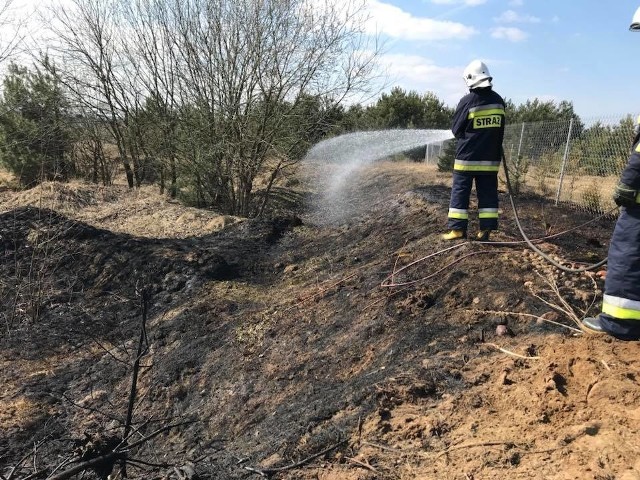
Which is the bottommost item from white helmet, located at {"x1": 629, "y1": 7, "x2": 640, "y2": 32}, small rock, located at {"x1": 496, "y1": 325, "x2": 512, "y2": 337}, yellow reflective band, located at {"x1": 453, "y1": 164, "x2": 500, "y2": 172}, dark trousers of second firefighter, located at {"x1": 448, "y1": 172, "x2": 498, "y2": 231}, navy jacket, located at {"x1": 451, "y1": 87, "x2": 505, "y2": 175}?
small rock, located at {"x1": 496, "y1": 325, "x2": 512, "y2": 337}

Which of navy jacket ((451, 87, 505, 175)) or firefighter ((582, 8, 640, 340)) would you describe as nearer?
firefighter ((582, 8, 640, 340))

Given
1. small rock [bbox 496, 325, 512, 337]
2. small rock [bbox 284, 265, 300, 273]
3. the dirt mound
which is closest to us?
the dirt mound

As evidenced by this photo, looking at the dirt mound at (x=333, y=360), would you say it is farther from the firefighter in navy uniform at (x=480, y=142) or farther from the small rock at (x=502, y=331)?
the firefighter in navy uniform at (x=480, y=142)

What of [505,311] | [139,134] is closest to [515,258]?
[505,311]

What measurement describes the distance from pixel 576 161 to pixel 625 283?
7625 mm

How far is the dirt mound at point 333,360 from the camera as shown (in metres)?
2.50

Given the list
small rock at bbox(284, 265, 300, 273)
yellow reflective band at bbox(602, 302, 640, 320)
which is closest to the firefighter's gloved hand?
yellow reflective band at bbox(602, 302, 640, 320)

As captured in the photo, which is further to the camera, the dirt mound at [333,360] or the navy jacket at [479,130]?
the navy jacket at [479,130]

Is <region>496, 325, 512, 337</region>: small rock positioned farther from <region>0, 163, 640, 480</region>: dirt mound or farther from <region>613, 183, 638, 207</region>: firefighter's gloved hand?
<region>613, 183, 638, 207</region>: firefighter's gloved hand

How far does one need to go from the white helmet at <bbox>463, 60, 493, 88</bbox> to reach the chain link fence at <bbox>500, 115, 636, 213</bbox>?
479cm

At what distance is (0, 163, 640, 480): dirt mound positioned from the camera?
8.19ft

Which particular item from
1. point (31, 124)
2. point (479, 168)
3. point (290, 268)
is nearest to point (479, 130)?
point (479, 168)

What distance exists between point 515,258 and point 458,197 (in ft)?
2.70

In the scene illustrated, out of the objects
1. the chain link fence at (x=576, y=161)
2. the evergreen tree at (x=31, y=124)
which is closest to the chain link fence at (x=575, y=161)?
the chain link fence at (x=576, y=161)
